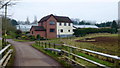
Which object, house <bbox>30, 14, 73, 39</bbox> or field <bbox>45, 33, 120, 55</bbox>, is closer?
field <bbox>45, 33, 120, 55</bbox>

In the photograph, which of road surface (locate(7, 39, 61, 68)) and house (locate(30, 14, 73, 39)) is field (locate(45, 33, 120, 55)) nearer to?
road surface (locate(7, 39, 61, 68))

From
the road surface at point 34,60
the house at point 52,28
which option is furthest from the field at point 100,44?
the house at point 52,28

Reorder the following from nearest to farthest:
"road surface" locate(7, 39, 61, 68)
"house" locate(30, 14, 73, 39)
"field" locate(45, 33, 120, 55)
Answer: "road surface" locate(7, 39, 61, 68)
"field" locate(45, 33, 120, 55)
"house" locate(30, 14, 73, 39)

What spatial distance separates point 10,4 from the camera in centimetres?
2206

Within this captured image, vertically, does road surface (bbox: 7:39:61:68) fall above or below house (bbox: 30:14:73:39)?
below

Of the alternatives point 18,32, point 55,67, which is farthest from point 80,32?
point 55,67

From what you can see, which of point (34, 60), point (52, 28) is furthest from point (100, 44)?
point (52, 28)

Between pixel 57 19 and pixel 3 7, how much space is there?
83.8 ft

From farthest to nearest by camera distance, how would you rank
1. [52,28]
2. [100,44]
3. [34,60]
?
[52,28]
[100,44]
[34,60]

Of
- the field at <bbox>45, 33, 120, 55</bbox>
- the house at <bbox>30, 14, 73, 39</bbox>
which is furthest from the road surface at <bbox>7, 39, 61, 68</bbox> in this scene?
the house at <bbox>30, 14, 73, 39</bbox>

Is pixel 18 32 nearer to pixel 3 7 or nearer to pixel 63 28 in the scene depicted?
pixel 63 28

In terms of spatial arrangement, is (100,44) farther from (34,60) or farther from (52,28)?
(52,28)

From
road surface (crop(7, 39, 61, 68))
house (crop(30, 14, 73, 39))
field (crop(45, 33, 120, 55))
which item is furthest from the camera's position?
house (crop(30, 14, 73, 39))

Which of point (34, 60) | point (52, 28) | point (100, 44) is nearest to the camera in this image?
point (34, 60)
